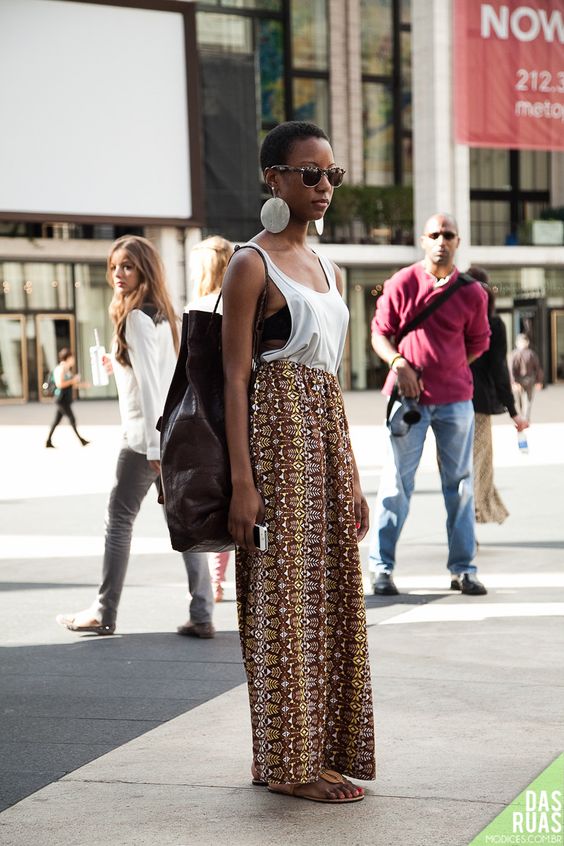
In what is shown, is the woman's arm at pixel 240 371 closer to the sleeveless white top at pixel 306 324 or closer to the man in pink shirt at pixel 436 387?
the sleeveless white top at pixel 306 324

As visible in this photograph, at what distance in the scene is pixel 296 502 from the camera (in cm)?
370

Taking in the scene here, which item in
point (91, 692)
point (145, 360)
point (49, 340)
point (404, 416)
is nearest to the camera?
point (91, 692)

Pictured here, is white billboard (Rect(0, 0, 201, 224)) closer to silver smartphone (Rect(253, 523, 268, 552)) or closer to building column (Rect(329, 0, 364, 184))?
building column (Rect(329, 0, 364, 184))

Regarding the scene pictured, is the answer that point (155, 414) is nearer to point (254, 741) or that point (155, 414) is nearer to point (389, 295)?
point (389, 295)

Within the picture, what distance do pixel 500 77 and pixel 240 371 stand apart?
37.9 m

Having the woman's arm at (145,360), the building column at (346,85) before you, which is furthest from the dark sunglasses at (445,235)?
the building column at (346,85)

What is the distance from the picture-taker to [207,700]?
16.7 ft

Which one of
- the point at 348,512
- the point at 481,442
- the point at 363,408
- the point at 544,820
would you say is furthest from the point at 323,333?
the point at 363,408

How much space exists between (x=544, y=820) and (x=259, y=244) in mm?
1803

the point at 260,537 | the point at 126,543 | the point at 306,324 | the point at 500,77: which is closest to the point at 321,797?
the point at 260,537

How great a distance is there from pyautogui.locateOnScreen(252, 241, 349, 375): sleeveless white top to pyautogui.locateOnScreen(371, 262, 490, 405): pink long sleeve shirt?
3381 mm

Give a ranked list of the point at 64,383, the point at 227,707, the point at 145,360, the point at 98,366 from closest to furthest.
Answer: the point at 227,707 → the point at 145,360 → the point at 98,366 → the point at 64,383

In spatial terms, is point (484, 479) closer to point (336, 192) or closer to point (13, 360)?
point (13, 360)

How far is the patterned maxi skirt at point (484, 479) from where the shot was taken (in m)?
8.99
